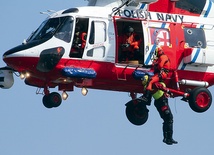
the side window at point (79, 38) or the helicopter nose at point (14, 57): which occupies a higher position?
the side window at point (79, 38)

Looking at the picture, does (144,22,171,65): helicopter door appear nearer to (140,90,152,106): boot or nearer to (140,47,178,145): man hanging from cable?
(140,47,178,145): man hanging from cable

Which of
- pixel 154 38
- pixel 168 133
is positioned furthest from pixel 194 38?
pixel 168 133

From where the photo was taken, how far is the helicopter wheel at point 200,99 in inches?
1367

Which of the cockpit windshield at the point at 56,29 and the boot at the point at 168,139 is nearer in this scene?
the boot at the point at 168,139

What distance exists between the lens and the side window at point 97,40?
34250mm

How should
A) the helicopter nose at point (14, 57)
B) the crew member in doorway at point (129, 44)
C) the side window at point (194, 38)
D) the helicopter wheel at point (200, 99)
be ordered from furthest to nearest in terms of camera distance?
the side window at point (194, 38) < the crew member in doorway at point (129, 44) < the helicopter wheel at point (200, 99) < the helicopter nose at point (14, 57)

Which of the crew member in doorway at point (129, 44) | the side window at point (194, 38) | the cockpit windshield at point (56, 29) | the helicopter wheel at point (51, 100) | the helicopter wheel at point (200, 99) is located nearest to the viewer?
the cockpit windshield at point (56, 29)

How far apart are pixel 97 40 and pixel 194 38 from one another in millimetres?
3750

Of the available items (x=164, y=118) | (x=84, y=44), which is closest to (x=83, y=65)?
(x=84, y=44)

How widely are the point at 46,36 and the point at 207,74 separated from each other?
5960mm

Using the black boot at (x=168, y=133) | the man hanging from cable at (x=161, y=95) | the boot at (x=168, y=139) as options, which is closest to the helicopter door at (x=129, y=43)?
the man hanging from cable at (x=161, y=95)

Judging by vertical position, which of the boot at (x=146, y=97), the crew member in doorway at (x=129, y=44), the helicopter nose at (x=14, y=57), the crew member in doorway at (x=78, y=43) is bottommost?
the boot at (x=146, y=97)

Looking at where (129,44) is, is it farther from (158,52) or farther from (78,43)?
(78,43)

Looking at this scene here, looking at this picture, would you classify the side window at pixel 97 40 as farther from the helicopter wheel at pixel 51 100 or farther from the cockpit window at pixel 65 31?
the helicopter wheel at pixel 51 100
